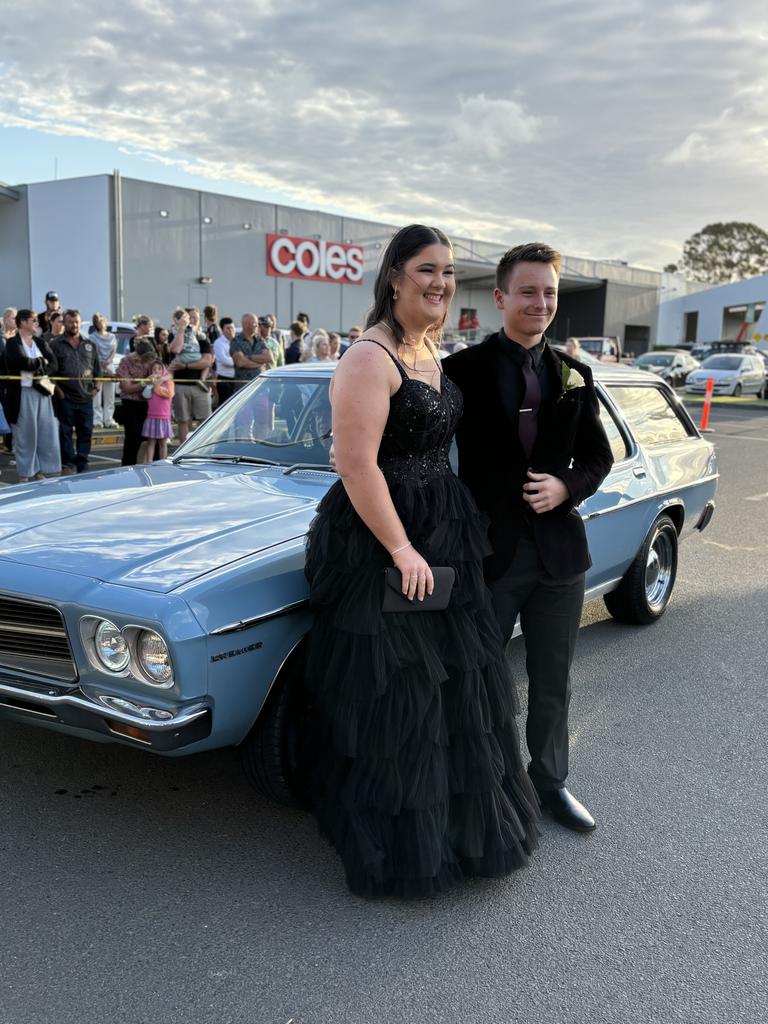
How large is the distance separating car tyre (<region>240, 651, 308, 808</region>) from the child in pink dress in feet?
21.1

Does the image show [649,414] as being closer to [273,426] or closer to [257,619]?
[273,426]

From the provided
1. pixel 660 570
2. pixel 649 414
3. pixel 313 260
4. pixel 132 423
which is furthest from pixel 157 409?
pixel 313 260

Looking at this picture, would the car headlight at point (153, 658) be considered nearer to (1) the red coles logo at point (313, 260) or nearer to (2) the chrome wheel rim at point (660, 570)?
(2) the chrome wheel rim at point (660, 570)

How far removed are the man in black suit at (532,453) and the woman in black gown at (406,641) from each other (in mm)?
194

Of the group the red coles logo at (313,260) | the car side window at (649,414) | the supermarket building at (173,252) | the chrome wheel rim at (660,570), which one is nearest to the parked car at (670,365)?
the supermarket building at (173,252)

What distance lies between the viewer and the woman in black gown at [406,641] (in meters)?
2.54

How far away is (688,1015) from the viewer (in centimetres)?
228

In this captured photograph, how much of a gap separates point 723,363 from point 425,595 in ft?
96.8

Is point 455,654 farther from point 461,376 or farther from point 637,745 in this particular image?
point 637,745

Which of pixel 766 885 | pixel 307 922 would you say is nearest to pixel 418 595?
pixel 307 922

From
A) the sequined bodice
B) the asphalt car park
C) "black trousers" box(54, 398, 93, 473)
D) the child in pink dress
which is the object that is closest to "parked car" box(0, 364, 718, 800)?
the asphalt car park

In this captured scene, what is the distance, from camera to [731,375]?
2831 centimetres

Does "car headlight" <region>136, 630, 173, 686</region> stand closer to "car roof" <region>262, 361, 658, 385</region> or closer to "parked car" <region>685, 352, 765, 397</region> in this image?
"car roof" <region>262, 361, 658, 385</region>

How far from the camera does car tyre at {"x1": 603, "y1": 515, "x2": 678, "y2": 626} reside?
16.9 feet
